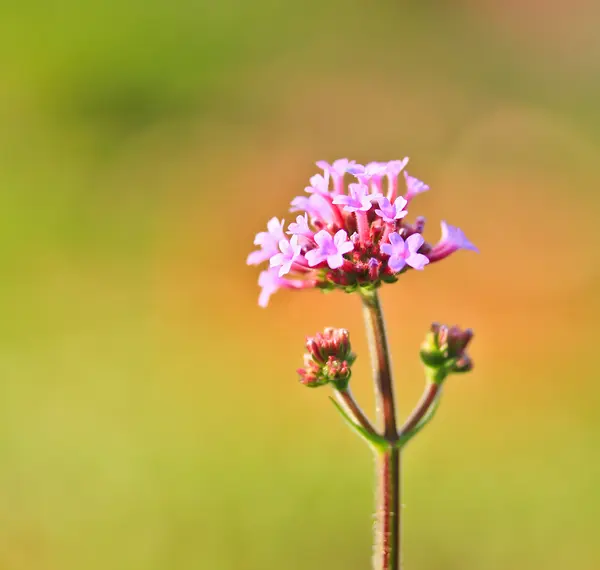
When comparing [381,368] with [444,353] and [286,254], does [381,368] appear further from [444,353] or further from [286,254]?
[286,254]

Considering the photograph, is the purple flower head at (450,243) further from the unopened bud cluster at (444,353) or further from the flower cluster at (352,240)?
the unopened bud cluster at (444,353)

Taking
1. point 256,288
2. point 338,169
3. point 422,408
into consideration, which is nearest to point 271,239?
point 338,169

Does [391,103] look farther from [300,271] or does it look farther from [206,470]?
[300,271]

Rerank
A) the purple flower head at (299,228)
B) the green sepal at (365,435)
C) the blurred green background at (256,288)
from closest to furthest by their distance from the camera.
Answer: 1. the green sepal at (365,435)
2. the purple flower head at (299,228)
3. the blurred green background at (256,288)

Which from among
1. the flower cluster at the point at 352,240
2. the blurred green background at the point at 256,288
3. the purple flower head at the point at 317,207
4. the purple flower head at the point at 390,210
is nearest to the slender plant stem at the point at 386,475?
the flower cluster at the point at 352,240

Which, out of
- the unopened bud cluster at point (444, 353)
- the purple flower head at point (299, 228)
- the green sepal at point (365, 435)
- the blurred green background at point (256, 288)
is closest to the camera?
the green sepal at point (365, 435)

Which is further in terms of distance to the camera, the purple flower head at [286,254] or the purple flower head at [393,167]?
the purple flower head at [393,167]

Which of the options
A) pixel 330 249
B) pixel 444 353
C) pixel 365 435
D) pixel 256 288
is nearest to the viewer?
pixel 365 435
